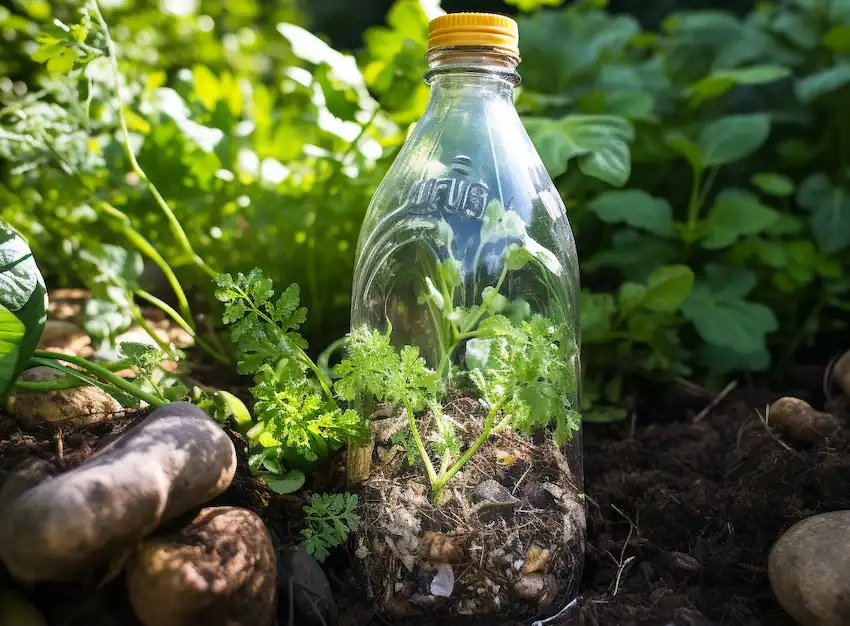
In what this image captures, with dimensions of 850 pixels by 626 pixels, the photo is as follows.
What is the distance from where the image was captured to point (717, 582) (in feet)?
3.97

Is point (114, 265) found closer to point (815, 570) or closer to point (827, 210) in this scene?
point (815, 570)

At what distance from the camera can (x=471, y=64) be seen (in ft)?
4.01

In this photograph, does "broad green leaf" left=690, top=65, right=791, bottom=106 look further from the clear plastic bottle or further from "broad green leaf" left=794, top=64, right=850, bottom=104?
the clear plastic bottle

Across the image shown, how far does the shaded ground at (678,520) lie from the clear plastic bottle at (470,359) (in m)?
0.08

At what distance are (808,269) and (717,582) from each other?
1177 mm

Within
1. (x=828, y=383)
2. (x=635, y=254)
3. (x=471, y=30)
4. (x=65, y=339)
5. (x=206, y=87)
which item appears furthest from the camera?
(x=206, y=87)

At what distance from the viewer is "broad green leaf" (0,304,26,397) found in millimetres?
1077

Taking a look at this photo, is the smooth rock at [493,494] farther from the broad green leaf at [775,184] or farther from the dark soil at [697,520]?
the broad green leaf at [775,184]

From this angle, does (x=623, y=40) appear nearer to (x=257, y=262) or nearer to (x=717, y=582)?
(x=257, y=262)

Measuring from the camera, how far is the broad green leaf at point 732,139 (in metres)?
1.99

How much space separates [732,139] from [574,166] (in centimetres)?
43

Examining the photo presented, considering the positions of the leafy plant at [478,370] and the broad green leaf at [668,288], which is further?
the broad green leaf at [668,288]

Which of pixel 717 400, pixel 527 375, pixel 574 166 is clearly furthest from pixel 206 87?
pixel 717 400

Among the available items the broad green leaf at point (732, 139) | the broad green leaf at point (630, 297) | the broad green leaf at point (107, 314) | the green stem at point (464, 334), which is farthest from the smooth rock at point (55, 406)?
the broad green leaf at point (732, 139)
